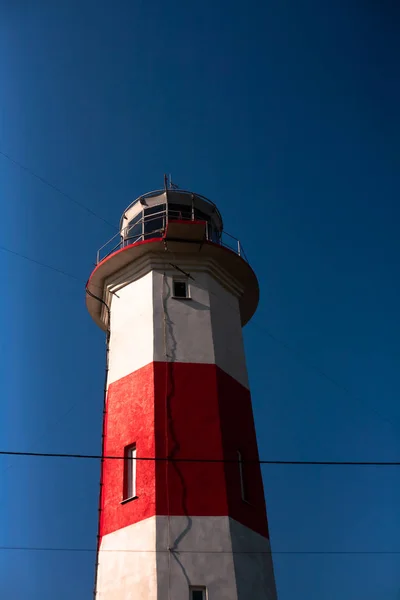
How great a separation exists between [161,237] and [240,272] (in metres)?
3.17

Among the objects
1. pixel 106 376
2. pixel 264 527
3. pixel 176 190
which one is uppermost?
pixel 176 190

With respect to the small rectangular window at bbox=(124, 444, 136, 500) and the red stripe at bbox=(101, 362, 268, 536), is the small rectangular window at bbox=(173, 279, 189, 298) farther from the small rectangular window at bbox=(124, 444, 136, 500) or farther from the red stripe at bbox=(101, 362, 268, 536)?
the small rectangular window at bbox=(124, 444, 136, 500)

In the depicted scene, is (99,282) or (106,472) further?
(99,282)

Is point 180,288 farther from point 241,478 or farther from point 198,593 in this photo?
point 198,593

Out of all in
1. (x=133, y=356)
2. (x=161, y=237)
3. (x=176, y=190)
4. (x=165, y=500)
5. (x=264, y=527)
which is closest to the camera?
(x=165, y=500)

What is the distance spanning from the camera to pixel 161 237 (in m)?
22.4

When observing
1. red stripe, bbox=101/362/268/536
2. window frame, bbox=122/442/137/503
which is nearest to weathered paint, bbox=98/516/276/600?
red stripe, bbox=101/362/268/536

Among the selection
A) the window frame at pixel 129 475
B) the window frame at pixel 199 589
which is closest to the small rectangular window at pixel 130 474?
the window frame at pixel 129 475

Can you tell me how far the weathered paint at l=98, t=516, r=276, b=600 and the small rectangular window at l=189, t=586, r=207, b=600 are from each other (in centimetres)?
12

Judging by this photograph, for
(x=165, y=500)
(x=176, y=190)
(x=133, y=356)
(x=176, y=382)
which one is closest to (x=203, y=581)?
(x=165, y=500)

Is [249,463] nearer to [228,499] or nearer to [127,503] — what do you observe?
[228,499]

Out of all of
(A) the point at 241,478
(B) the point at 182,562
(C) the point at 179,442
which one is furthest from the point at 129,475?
(A) the point at 241,478

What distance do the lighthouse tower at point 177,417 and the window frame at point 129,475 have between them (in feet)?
0.10

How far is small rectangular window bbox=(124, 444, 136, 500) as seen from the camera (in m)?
17.7
